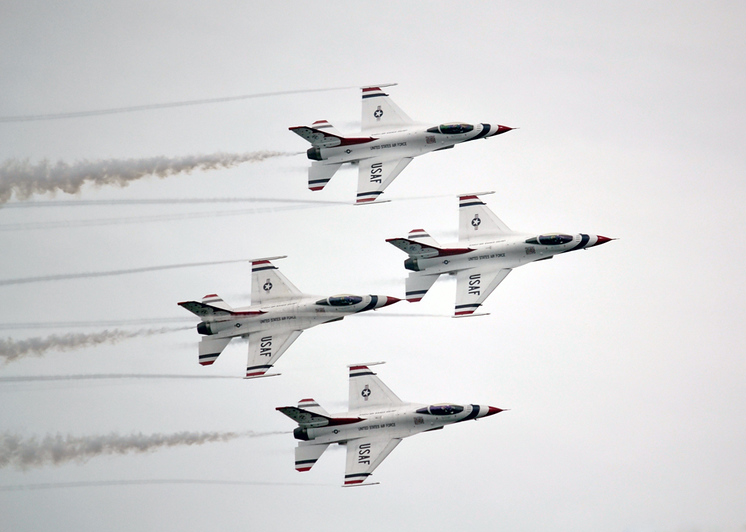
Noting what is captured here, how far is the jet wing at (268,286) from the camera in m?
84.9

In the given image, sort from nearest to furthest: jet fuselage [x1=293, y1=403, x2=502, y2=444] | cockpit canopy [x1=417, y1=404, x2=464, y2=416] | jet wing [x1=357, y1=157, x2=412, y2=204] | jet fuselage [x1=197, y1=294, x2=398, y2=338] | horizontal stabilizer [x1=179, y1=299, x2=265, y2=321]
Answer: horizontal stabilizer [x1=179, y1=299, x2=265, y2=321]
jet fuselage [x1=293, y1=403, x2=502, y2=444]
cockpit canopy [x1=417, y1=404, x2=464, y2=416]
jet fuselage [x1=197, y1=294, x2=398, y2=338]
jet wing [x1=357, y1=157, x2=412, y2=204]

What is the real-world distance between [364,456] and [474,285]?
844 centimetres

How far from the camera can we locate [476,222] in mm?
86125

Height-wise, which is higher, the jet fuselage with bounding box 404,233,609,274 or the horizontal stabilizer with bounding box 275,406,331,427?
the jet fuselage with bounding box 404,233,609,274

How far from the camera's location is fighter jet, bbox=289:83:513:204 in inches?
3383

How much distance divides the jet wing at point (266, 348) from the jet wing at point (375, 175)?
6506 mm

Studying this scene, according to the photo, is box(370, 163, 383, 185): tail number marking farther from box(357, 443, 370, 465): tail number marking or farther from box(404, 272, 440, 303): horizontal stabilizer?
box(357, 443, 370, 465): tail number marking

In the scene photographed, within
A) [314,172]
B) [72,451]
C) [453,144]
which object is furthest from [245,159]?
[72,451]

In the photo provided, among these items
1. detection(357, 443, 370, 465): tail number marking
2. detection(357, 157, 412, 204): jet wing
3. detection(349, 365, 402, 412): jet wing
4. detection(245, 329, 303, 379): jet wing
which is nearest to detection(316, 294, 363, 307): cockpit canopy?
detection(245, 329, 303, 379): jet wing

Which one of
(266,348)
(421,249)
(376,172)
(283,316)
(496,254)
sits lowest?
(266,348)

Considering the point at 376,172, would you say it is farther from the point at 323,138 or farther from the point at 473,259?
the point at 473,259

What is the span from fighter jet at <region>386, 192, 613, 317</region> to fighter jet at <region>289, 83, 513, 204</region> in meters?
2.98

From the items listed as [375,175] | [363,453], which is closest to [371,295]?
[375,175]

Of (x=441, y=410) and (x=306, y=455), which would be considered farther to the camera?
(x=441, y=410)
